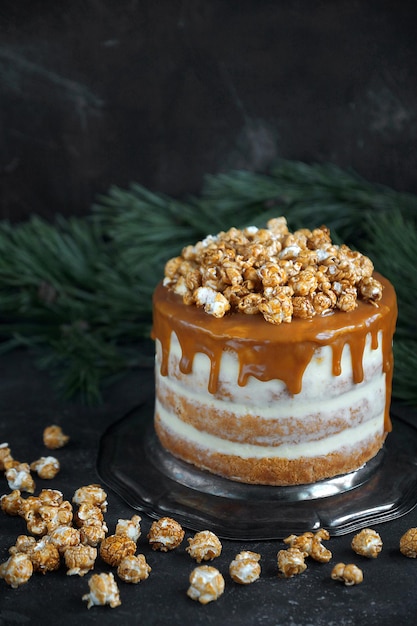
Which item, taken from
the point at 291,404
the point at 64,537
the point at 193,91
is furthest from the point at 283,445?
the point at 193,91

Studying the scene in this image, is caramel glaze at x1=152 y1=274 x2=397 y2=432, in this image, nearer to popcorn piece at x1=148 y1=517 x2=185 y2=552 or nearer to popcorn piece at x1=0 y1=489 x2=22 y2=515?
popcorn piece at x1=148 y1=517 x2=185 y2=552

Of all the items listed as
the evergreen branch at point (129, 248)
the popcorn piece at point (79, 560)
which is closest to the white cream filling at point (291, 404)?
the popcorn piece at point (79, 560)

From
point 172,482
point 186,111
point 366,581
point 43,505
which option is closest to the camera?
point 366,581

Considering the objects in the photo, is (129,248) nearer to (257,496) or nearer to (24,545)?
(257,496)

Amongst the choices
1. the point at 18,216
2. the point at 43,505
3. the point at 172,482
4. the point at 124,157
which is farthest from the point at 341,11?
the point at 43,505

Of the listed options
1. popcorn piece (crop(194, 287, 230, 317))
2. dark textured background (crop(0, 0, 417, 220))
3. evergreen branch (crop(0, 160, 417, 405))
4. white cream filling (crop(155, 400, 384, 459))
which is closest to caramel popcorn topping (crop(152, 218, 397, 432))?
popcorn piece (crop(194, 287, 230, 317))

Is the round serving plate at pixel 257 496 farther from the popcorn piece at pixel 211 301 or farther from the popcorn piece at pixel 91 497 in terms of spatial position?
the popcorn piece at pixel 211 301

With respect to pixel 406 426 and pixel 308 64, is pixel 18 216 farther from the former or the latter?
pixel 406 426
